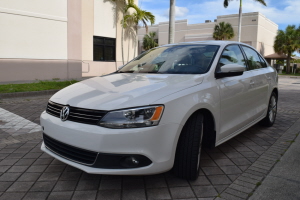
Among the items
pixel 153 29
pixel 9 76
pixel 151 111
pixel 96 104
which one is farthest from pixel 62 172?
pixel 153 29

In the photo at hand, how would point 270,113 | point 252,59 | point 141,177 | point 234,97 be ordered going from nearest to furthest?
point 141,177 → point 234,97 → point 252,59 → point 270,113

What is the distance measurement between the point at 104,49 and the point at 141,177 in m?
15.3

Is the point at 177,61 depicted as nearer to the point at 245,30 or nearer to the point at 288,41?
the point at 245,30

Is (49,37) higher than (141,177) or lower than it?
higher

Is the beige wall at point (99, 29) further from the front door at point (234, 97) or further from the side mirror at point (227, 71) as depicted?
the side mirror at point (227, 71)

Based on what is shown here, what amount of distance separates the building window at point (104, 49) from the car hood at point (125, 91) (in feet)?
46.3

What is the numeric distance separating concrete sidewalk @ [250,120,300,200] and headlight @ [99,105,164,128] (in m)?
1.20

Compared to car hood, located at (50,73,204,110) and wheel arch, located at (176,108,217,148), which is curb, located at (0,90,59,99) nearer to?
car hood, located at (50,73,204,110)

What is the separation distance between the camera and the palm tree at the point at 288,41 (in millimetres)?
35356

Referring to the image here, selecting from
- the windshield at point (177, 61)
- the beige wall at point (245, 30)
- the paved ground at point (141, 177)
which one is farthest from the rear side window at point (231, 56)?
the beige wall at point (245, 30)

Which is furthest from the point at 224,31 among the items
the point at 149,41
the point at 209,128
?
the point at 209,128

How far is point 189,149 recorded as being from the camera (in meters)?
2.56

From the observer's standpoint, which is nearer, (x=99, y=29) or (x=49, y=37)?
(x=49, y=37)

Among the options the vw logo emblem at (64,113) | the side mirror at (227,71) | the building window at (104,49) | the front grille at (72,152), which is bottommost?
the front grille at (72,152)
